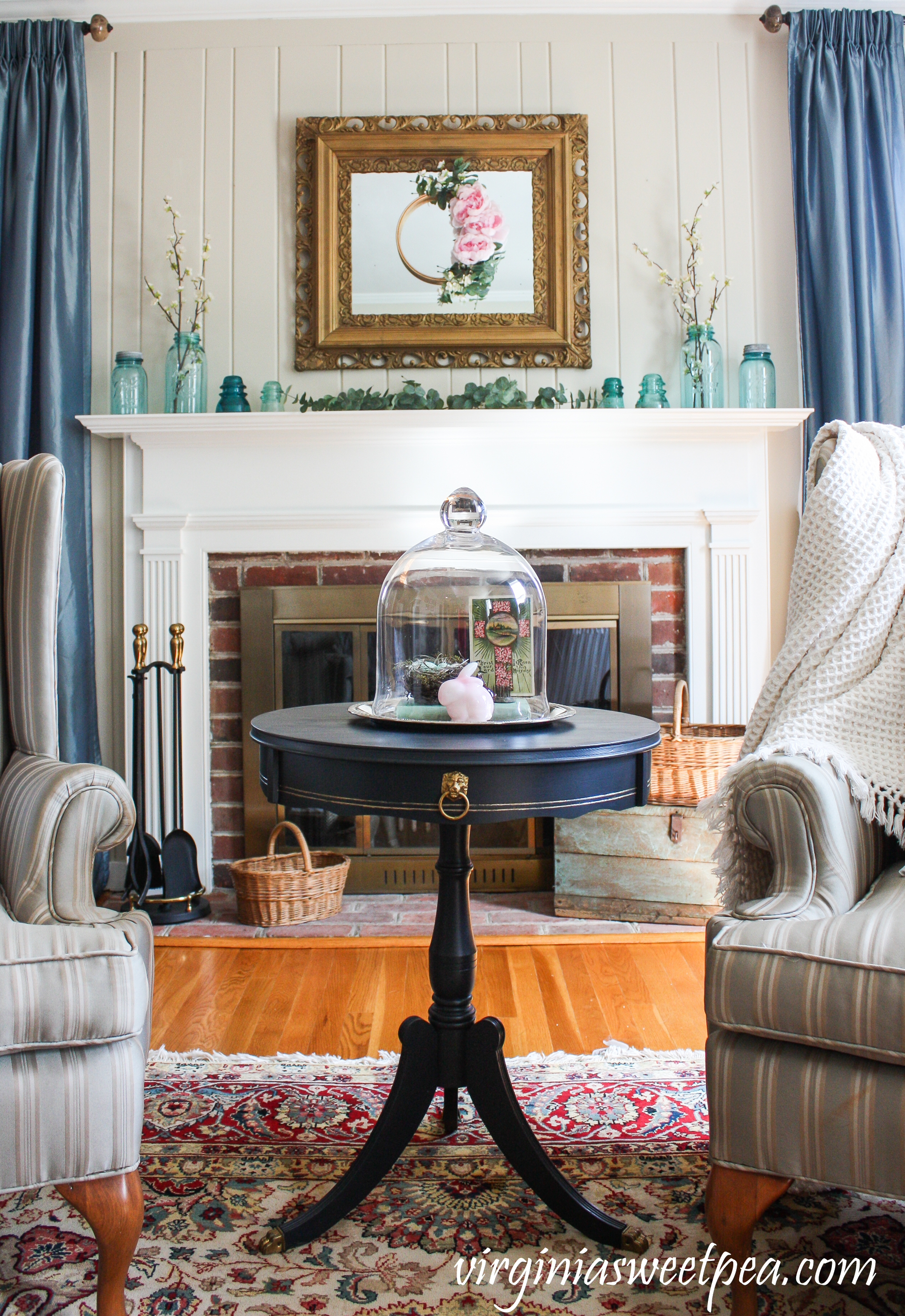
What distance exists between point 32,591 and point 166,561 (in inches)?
54.9

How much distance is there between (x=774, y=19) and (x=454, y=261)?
1.15 metres

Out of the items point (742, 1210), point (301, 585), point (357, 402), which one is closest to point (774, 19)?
point (357, 402)

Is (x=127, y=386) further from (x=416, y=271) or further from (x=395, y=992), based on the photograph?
(x=395, y=992)

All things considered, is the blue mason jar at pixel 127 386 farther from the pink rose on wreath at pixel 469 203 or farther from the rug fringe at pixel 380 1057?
the rug fringe at pixel 380 1057

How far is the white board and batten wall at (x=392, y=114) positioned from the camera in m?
2.92

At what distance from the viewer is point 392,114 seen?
292 centimetres

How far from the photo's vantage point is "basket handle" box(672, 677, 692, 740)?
2582 millimetres

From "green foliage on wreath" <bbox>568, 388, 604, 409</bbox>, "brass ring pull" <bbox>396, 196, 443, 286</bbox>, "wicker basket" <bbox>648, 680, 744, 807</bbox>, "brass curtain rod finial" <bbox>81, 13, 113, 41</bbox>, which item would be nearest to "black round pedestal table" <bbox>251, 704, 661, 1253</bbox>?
"wicker basket" <bbox>648, 680, 744, 807</bbox>

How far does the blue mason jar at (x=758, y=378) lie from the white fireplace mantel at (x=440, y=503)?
0.31 ft

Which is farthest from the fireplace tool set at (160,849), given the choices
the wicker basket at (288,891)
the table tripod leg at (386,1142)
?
the table tripod leg at (386,1142)

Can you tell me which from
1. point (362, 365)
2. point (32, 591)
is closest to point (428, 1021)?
point (32, 591)

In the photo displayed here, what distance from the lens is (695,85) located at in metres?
2.93

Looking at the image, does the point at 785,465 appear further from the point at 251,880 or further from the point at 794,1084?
the point at 794,1084
